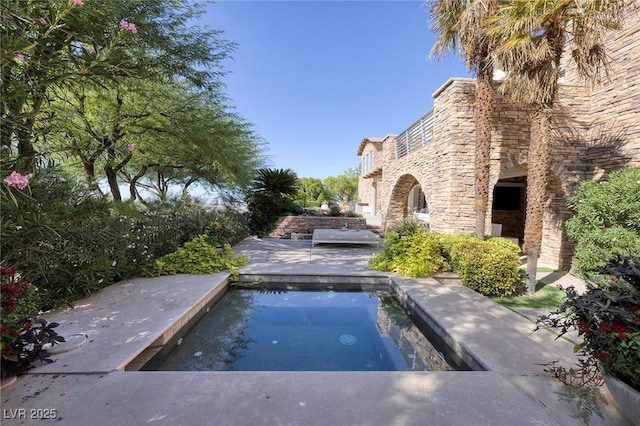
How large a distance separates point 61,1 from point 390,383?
15.2 feet

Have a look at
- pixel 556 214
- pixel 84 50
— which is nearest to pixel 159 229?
pixel 84 50

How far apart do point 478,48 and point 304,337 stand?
7142 mm

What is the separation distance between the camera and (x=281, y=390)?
230cm

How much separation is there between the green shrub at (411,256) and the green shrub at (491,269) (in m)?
0.68

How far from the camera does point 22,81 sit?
265 centimetres

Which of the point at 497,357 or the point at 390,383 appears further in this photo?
the point at 497,357

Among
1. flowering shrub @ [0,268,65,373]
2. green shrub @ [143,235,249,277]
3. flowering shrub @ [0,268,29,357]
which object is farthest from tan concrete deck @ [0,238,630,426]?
green shrub @ [143,235,249,277]

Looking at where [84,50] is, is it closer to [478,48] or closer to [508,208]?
[478,48]

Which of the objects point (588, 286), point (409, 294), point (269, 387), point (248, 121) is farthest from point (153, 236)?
point (248, 121)

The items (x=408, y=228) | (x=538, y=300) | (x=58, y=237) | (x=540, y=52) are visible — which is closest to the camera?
(x=58, y=237)

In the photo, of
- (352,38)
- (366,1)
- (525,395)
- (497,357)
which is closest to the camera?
(525,395)

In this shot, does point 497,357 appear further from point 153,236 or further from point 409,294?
point 153,236

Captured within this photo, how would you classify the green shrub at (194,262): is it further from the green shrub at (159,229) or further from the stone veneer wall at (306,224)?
the stone veneer wall at (306,224)

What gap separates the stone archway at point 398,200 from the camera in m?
12.6
